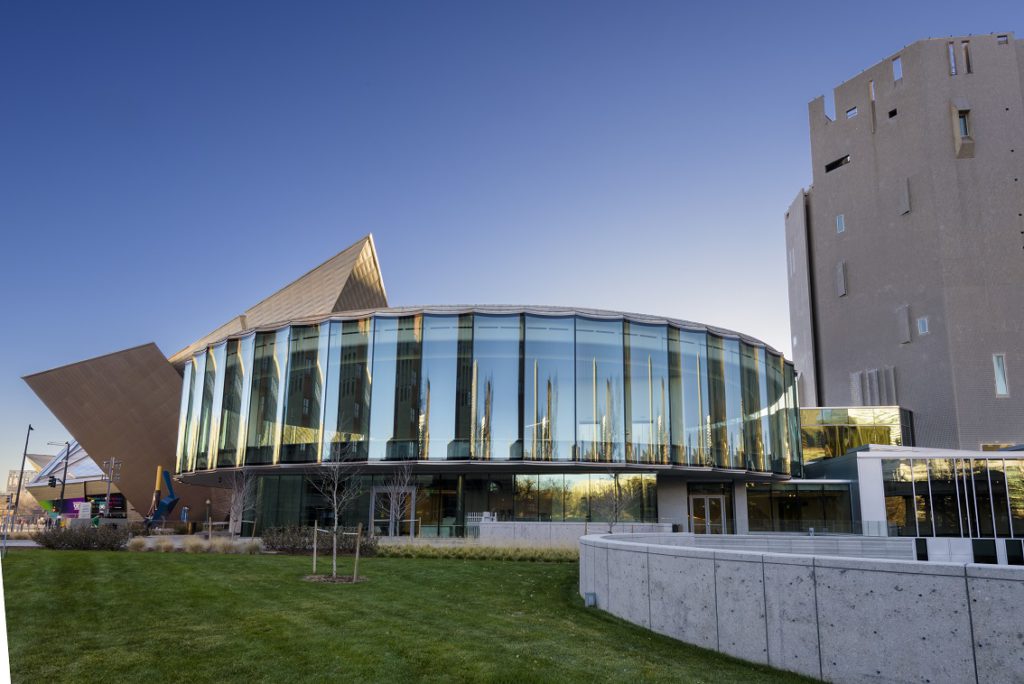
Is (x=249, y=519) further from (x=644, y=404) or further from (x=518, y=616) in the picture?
(x=518, y=616)

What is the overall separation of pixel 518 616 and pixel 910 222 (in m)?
56.8

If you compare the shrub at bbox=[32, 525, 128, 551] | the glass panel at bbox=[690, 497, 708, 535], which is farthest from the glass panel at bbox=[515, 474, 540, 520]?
the shrub at bbox=[32, 525, 128, 551]

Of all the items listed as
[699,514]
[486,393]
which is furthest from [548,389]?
[699,514]

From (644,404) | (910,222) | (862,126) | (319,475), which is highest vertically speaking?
(862,126)

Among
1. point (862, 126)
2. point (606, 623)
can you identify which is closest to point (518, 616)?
point (606, 623)

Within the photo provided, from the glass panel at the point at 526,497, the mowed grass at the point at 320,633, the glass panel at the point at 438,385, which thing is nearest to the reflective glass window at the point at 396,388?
the glass panel at the point at 438,385

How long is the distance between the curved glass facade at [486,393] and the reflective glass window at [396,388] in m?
0.05

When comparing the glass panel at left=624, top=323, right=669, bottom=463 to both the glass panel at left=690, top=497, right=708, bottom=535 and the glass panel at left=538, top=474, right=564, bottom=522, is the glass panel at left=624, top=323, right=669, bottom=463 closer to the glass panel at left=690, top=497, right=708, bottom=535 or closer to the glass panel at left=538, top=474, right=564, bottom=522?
the glass panel at left=538, top=474, right=564, bottom=522

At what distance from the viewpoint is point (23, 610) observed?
12680 millimetres

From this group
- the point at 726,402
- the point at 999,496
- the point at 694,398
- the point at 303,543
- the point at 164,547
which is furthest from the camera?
the point at 999,496

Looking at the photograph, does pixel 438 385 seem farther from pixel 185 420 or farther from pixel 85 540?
pixel 185 420

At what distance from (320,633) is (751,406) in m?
33.4

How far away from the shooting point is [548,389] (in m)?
35.1

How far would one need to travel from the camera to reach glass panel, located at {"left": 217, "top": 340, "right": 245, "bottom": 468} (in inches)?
1529
